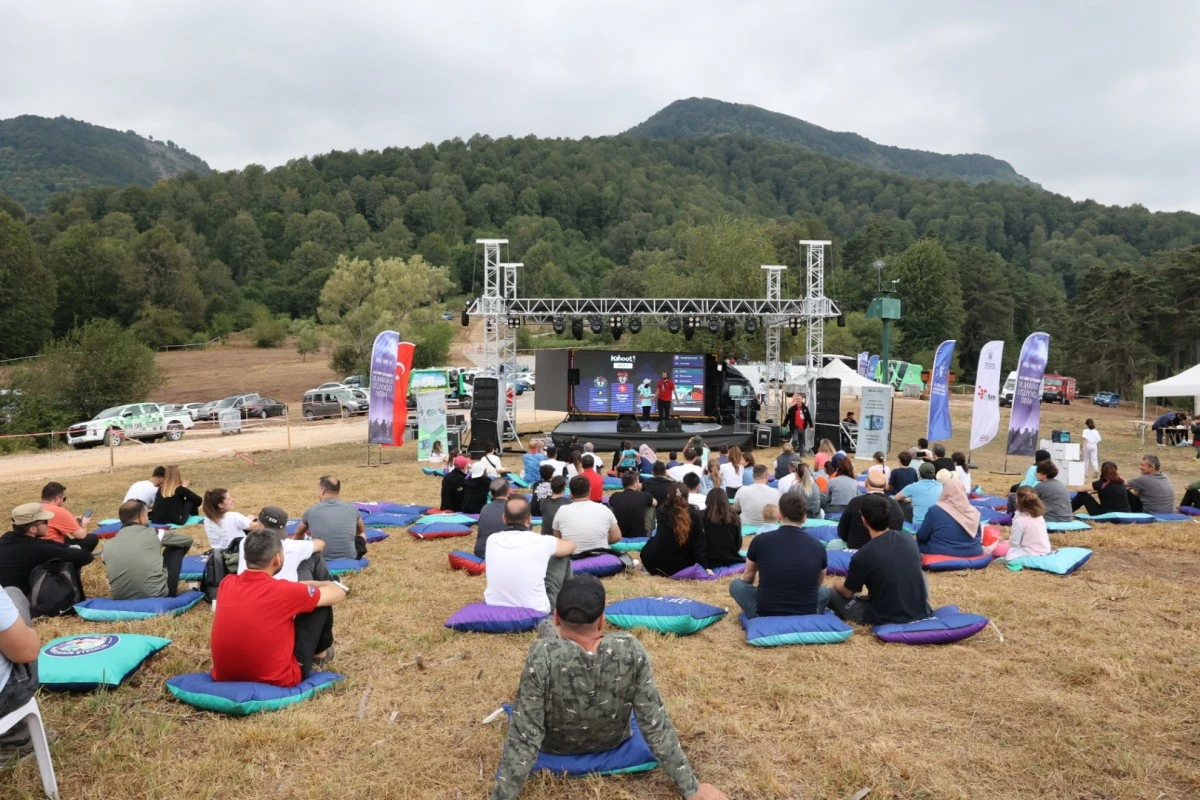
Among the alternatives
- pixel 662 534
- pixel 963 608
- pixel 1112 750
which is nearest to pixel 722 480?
pixel 662 534

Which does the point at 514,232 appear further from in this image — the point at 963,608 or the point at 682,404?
the point at 963,608

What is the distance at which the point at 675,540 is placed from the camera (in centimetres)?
655

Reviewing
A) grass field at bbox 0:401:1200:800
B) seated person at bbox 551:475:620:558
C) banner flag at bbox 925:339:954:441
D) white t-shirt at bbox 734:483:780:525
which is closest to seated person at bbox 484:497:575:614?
grass field at bbox 0:401:1200:800

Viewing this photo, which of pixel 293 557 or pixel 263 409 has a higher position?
pixel 293 557

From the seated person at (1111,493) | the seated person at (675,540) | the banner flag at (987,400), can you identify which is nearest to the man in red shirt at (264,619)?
the seated person at (675,540)

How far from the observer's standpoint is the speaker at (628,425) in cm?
1884

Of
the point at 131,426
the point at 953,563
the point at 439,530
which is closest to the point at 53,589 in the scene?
the point at 439,530

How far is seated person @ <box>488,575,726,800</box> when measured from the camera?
2.87 m

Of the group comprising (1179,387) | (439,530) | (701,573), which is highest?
(1179,387)

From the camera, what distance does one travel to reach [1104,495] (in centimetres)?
943

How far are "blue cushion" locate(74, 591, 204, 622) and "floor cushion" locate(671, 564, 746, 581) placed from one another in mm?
3858

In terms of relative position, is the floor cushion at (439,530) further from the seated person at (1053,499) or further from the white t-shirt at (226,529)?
the seated person at (1053,499)

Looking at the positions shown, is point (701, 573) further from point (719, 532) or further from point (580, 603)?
point (580, 603)

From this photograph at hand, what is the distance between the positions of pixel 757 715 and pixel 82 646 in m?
3.78
